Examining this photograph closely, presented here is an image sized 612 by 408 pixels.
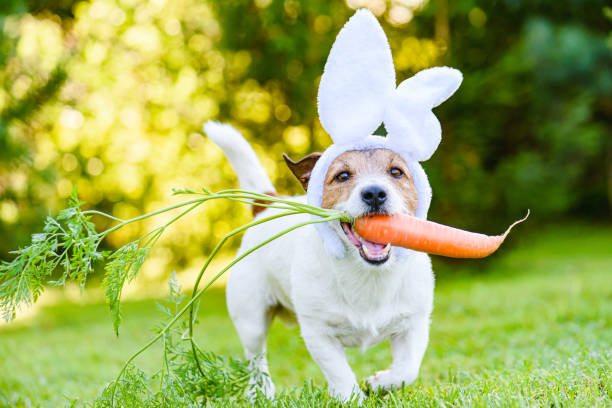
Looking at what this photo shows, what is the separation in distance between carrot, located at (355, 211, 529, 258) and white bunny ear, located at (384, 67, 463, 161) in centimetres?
44

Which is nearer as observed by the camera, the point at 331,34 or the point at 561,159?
the point at 331,34

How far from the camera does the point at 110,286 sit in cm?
288

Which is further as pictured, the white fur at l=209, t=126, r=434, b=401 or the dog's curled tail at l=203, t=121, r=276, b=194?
the dog's curled tail at l=203, t=121, r=276, b=194

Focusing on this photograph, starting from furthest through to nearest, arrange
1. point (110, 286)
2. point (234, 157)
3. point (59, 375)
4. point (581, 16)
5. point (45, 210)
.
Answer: point (581, 16)
point (45, 210)
point (59, 375)
point (234, 157)
point (110, 286)

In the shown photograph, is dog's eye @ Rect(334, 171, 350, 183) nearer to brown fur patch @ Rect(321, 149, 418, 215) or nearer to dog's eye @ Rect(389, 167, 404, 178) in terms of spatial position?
brown fur patch @ Rect(321, 149, 418, 215)

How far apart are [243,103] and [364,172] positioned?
906cm

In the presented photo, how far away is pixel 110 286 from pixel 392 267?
4.57 ft

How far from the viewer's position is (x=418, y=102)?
120 inches

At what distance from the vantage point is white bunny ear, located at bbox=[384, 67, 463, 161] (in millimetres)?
3055

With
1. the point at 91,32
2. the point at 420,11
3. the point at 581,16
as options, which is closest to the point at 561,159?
the point at 581,16

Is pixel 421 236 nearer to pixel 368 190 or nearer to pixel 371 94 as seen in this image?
pixel 368 190

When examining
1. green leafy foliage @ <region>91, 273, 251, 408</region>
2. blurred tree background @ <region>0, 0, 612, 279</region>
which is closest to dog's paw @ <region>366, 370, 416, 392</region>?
green leafy foliage @ <region>91, 273, 251, 408</region>

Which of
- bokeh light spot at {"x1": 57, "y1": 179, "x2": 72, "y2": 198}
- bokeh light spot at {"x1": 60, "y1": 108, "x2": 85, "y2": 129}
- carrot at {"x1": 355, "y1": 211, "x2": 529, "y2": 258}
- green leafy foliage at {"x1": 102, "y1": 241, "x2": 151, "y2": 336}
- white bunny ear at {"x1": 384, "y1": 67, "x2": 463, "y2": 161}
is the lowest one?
green leafy foliage at {"x1": 102, "y1": 241, "x2": 151, "y2": 336}

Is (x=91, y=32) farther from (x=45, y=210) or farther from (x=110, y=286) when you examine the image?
(x=110, y=286)
